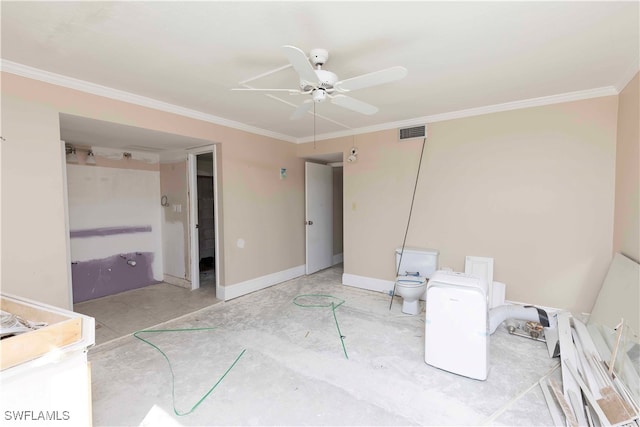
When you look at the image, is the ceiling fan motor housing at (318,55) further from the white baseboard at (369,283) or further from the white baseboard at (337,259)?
the white baseboard at (337,259)

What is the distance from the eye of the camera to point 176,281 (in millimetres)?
4559

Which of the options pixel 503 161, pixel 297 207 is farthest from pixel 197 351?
pixel 503 161

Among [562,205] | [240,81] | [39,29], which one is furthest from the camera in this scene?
[562,205]

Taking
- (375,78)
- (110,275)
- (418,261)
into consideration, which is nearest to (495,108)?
(418,261)

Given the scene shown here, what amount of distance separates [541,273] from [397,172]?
2.00 meters

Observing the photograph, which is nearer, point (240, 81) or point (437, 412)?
point (437, 412)

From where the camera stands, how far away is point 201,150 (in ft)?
13.3

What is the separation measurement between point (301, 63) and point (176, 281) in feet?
13.5

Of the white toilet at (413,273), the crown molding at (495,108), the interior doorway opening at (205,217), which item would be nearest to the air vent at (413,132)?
the crown molding at (495,108)

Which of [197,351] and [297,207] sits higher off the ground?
[297,207]

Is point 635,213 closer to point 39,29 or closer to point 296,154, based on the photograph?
point 296,154

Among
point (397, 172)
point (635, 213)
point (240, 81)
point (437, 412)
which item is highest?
point (240, 81)

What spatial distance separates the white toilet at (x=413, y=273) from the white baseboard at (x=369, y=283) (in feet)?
1.30

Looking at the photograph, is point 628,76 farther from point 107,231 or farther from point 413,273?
point 107,231
